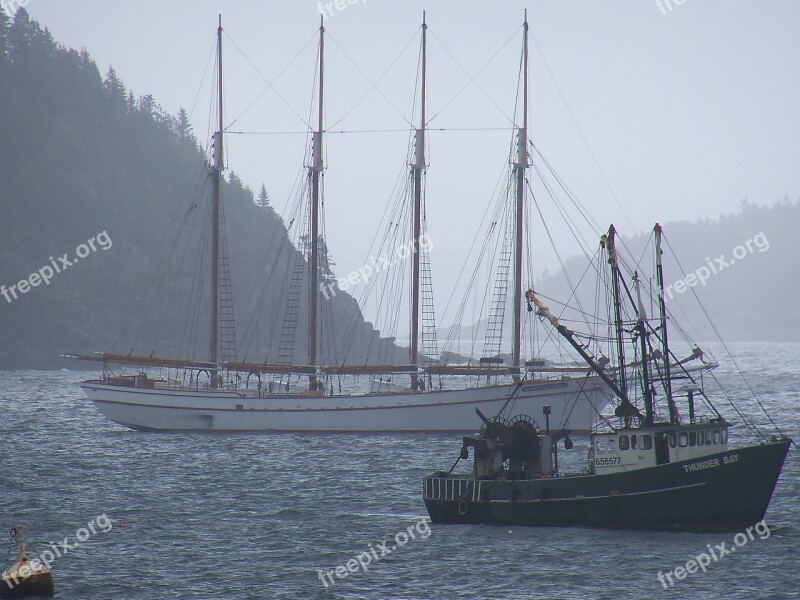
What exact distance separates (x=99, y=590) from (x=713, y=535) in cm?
2451

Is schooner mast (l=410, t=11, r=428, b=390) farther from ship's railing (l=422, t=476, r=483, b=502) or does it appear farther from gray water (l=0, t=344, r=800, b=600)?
ship's railing (l=422, t=476, r=483, b=502)

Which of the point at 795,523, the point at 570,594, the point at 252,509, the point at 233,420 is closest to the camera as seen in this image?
the point at 570,594

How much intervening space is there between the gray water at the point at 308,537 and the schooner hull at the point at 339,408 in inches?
163

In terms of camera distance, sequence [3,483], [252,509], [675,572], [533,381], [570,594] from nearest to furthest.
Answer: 1. [570,594]
2. [675,572]
3. [252,509]
4. [3,483]
5. [533,381]

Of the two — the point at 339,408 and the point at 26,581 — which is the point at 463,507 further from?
the point at 339,408

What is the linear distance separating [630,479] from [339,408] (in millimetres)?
37344

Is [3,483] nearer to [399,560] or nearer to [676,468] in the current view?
[399,560]

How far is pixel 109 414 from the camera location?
3046 inches

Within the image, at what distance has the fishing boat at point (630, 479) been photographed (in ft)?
126

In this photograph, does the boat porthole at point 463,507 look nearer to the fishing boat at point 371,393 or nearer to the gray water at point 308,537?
the gray water at point 308,537

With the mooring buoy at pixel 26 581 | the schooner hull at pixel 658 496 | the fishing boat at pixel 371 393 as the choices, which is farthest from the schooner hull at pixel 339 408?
the mooring buoy at pixel 26 581

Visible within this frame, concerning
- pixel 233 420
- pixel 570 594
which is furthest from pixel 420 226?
pixel 570 594

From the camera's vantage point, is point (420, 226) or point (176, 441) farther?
point (420, 226)

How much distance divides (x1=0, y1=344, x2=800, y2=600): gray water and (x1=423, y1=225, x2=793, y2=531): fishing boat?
922mm
